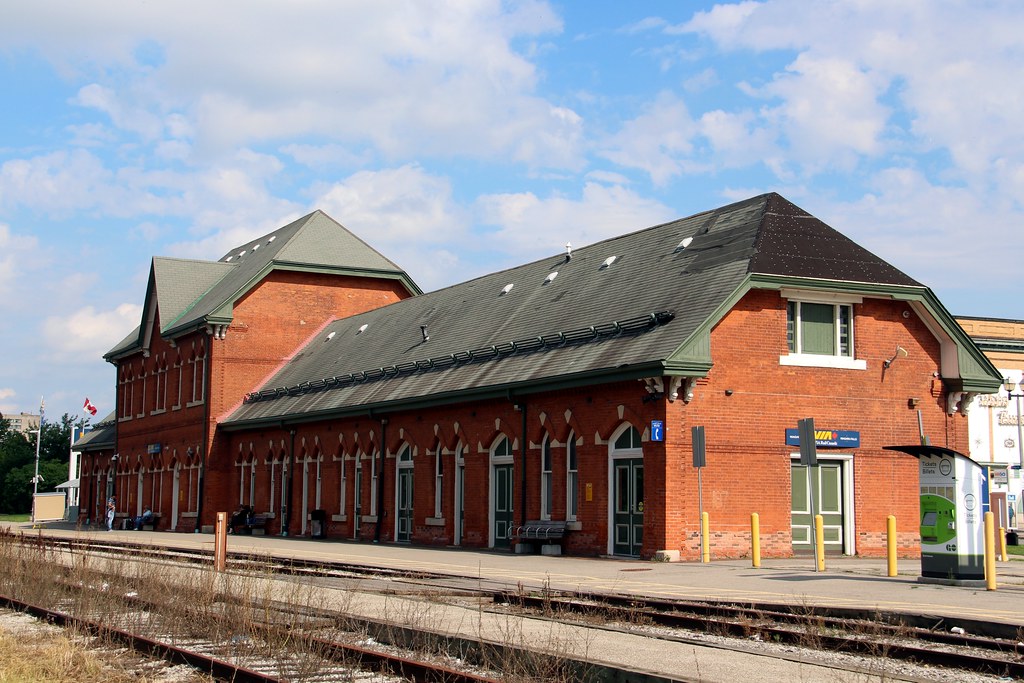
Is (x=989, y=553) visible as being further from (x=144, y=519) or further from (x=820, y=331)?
(x=144, y=519)

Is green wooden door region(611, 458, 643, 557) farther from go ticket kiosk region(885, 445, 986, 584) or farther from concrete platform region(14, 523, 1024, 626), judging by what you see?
go ticket kiosk region(885, 445, 986, 584)

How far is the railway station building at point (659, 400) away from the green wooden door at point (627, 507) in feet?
0.15

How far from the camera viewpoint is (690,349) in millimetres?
25234

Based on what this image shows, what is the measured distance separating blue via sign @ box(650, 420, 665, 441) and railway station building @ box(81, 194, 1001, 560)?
3 cm

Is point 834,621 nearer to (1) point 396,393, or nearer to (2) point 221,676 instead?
(2) point 221,676

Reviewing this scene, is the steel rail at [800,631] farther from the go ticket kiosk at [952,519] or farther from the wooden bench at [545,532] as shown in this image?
the wooden bench at [545,532]

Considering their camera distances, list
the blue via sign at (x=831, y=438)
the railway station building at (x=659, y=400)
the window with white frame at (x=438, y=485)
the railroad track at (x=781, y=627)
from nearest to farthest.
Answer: the railroad track at (x=781, y=627) → the railway station building at (x=659, y=400) → the blue via sign at (x=831, y=438) → the window with white frame at (x=438, y=485)

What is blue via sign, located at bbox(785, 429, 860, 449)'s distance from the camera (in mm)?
27062

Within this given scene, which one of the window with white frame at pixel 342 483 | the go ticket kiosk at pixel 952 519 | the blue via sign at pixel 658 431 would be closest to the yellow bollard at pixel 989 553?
the go ticket kiosk at pixel 952 519

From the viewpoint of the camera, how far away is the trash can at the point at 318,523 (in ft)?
132

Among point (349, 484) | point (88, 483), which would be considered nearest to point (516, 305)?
point (349, 484)

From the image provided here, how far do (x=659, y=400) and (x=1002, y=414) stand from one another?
4953cm

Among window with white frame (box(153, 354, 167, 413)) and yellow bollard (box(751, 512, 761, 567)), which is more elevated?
window with white frame (box(153, 354, 167, 413))

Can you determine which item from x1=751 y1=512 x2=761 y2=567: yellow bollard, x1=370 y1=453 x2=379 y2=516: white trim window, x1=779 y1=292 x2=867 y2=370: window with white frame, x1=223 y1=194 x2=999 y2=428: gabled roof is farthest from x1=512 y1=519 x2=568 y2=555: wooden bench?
x1=370 y1=453 x2=379 y2=516: white trim window
